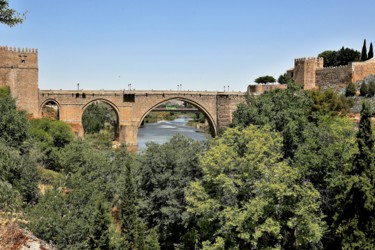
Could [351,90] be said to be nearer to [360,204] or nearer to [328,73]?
[328,73]

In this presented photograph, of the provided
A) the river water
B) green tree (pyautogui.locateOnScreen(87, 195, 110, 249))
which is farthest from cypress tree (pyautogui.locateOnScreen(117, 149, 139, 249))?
the river water

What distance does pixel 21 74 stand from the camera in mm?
41938

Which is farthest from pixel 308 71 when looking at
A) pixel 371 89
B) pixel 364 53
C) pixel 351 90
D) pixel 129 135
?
pixel 129 135

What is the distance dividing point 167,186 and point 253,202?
7.47 meters

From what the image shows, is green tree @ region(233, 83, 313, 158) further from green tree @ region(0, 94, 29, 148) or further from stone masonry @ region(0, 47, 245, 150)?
stone masonry @ region(0, 47, 245, 150)

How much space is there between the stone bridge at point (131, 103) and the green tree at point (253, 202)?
104ft

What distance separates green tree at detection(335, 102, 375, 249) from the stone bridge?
1363 inches

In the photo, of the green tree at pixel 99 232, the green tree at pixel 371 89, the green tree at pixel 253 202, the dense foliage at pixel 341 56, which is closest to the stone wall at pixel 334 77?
the green tree at pixel 371 89

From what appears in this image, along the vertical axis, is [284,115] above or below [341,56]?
below

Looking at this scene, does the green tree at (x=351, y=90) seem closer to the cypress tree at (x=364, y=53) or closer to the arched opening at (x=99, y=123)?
the cypress tree at (x=364, y=53)

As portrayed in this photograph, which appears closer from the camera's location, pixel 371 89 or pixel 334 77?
pixel 371 89

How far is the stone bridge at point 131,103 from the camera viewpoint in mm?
47656

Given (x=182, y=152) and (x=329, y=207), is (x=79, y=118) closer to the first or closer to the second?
(x=182, y=152)

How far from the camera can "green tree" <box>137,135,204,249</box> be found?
20.3m
